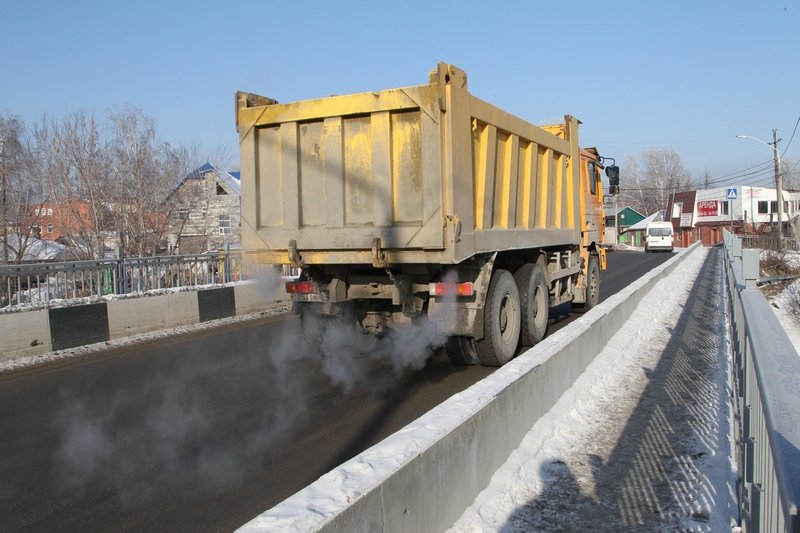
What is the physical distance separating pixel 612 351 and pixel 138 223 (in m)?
15.1

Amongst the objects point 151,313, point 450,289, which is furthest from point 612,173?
point 151,313

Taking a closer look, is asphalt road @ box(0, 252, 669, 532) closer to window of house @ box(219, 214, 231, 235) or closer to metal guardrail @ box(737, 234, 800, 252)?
window of house @ box(219, 214, 231, 235)

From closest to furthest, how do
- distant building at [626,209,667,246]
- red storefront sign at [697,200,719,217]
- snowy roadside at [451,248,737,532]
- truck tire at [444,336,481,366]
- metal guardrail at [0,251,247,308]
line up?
snowy roadside at [451,248,737,532]
truck tire at [444,336,481,366]
metal guardrail at [0,251,247,308]
red storefront sign at [697,200,719,217]
distant building at [626,209,667,246]

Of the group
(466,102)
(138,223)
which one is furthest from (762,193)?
(466,102)

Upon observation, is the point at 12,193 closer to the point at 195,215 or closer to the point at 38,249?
the point at 38,249

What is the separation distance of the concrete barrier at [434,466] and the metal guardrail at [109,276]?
4.55 meters

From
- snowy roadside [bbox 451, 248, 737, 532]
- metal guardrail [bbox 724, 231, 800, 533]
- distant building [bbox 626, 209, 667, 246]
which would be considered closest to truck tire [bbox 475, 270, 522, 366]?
snowy roadside [bbox 451, 248, 737, 532]

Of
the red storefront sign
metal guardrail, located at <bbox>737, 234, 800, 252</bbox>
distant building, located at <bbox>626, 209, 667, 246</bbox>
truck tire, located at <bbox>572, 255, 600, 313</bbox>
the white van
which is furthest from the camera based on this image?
distant building, located at <bbox>626, 209, 667, 246</bbox>

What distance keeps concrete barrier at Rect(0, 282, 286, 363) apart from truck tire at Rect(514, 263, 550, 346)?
3.09 meters

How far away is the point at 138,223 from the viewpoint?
18.6 meters

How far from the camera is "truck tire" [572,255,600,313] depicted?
11.9m

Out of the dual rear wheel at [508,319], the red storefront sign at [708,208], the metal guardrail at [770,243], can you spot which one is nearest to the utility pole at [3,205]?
the dual rear wheel at [508,319]

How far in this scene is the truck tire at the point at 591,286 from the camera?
11883mm

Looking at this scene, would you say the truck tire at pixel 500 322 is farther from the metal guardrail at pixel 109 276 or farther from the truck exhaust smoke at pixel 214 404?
the metal guardrail at pixel 109 276
